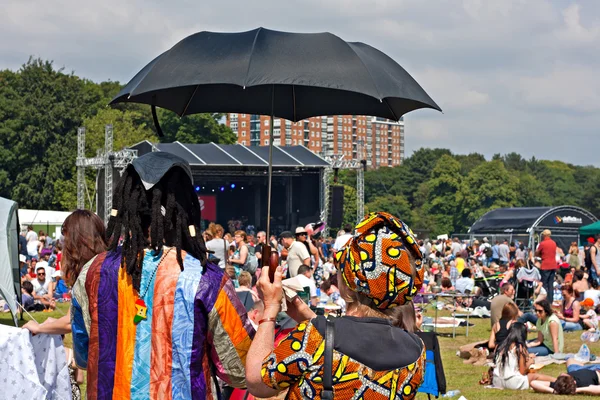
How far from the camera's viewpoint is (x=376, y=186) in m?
124

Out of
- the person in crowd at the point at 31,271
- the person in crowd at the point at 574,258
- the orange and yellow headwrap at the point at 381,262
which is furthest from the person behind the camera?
the person in crowd at the point at 574,258

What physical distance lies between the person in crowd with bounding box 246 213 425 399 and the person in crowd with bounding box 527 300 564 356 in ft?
31.7

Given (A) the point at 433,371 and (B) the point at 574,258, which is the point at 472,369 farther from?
(B) the point at 574,258

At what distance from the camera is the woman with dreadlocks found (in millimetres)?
2770

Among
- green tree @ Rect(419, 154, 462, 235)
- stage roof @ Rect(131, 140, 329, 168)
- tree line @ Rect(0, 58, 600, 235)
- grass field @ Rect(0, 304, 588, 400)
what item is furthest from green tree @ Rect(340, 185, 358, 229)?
grass field @ Rect(0, 304, 588, 400)

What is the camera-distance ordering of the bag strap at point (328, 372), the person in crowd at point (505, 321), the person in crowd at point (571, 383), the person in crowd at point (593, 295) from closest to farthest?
1. the bag strap at point (328, 372)
2. the person in crowd at point (571, 383)
3. the person in crowd at point (505, 321)
4. the person in crowd at point (593, 295)

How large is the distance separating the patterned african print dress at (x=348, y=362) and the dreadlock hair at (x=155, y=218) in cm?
56

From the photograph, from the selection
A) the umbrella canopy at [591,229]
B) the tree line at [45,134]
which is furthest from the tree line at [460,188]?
the umbrella canopy at [591,229]

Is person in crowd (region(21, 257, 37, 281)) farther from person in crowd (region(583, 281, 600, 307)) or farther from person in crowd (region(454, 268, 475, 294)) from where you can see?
person in crowd (region(583, 281, 600, 307))

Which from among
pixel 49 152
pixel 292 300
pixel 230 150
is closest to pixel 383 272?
pixel 292 300

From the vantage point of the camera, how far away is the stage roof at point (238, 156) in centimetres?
3738

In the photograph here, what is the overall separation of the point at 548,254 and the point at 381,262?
49.5ft

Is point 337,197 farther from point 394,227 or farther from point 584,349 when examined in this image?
point 394,227

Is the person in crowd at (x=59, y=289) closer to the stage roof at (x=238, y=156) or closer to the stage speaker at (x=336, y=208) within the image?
the stage roof at (x=238, y=156)
